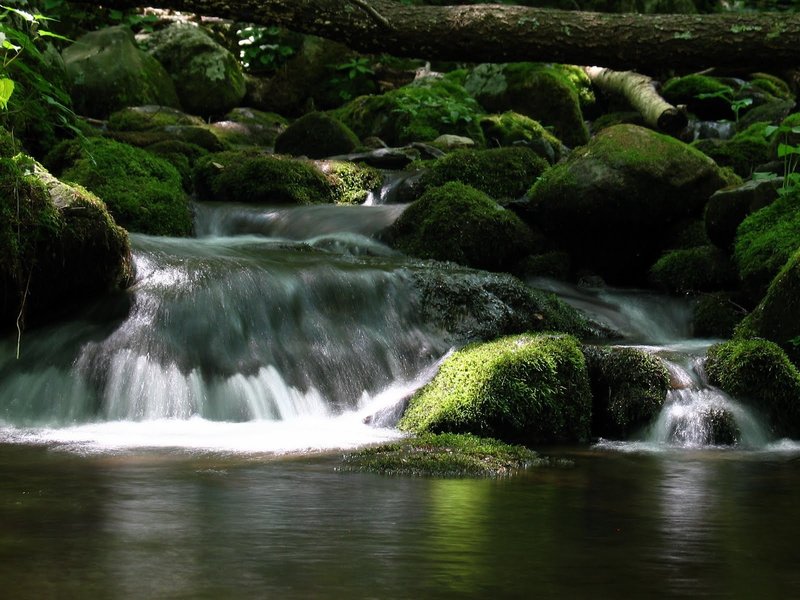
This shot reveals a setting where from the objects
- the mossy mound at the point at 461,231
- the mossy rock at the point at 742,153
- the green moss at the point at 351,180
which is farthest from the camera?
the mossy rock at the point at 742,153

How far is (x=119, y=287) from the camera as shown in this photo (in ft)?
22.6

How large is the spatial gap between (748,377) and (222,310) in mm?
3595

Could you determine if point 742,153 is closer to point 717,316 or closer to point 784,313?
point 717,316

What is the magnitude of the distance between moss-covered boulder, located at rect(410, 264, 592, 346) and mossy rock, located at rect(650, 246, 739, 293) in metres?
1.80

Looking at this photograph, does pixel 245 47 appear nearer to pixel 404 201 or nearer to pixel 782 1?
pixel 404 201

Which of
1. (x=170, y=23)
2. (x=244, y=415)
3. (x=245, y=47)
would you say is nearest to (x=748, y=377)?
(x=244, y=415)

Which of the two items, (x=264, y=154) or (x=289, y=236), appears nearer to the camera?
Result: (x=289, y=236)

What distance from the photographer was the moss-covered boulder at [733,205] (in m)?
8.77

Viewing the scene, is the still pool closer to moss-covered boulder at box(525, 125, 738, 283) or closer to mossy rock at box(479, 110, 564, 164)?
moss-covered boulder at box(525, 125, 738, 283)

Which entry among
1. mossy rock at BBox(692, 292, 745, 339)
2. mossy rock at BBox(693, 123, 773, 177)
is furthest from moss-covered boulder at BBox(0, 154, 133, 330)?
mossy rock at BBox(693, 123, 773, 177)

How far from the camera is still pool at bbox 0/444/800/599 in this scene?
2.53m

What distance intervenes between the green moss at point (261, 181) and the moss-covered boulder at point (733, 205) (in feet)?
13.9

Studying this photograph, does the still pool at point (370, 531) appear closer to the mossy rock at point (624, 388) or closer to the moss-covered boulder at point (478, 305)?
the mossy rock at point (624, 388)

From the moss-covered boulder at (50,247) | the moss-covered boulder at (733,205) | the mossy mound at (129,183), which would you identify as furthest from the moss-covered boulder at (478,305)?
the mossy mound at (129,183)
